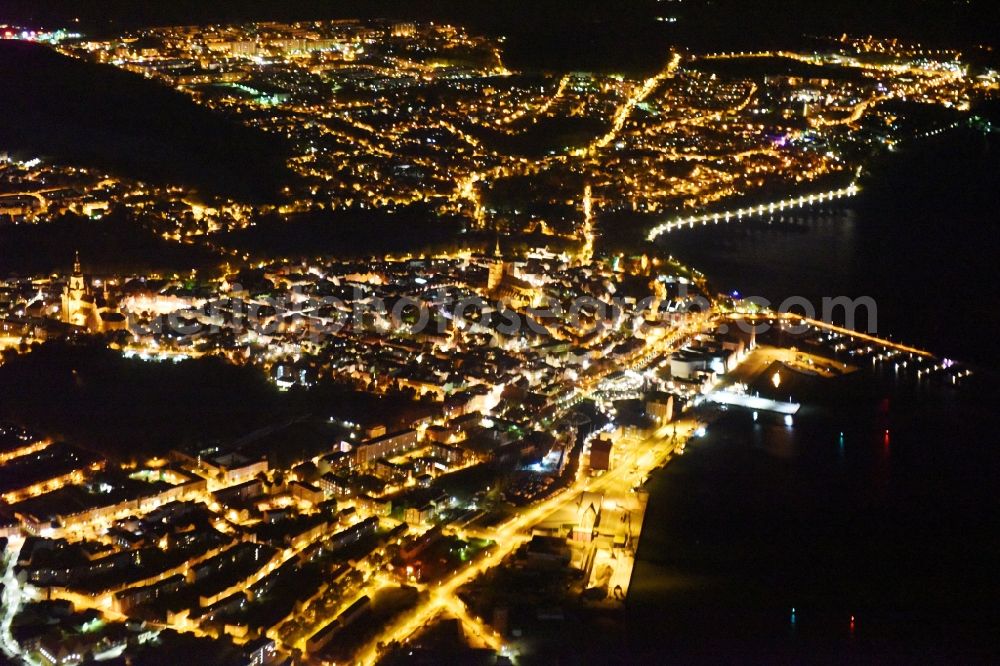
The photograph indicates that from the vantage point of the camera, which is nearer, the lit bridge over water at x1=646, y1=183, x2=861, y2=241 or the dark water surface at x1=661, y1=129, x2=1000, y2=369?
the dark water surface at x1=661, y1=129, x2=1000, y2=369

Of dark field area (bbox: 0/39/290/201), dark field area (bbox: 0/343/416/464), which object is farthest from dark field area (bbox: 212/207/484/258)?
dark field area (bbox: 0/343/416/464)

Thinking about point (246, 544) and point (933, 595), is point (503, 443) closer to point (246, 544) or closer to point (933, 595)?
point (246, 544)

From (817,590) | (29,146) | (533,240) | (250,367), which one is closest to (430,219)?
(533,240)

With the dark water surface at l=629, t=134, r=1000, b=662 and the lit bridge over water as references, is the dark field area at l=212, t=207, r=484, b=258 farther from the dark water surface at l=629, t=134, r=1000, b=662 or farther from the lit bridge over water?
the dark water surface at l=629, t=134, r=1000, b=662

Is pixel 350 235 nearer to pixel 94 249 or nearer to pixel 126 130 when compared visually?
pixel 94 249

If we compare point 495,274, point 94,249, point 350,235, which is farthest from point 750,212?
point 94,249

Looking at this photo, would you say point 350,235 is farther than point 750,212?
No
